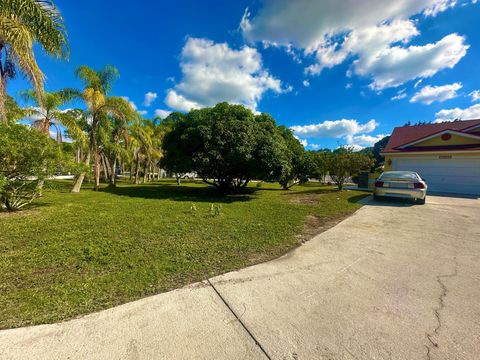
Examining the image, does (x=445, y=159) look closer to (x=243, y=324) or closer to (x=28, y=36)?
→ (x=243, y=324)

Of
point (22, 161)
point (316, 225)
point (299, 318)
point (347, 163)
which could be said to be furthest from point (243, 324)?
Result: point (347, 163)

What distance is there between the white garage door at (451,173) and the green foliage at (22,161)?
20015mm

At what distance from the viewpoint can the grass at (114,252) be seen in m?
2.52

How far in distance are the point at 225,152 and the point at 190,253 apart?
23.8 ft

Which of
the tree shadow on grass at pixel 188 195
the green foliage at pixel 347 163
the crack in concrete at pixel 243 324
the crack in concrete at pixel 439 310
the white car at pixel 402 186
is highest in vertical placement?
the green foliage at pixel 347 163

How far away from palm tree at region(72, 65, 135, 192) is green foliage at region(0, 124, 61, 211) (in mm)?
6448

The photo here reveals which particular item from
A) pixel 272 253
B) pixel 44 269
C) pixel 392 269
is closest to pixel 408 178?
pixel 392 269

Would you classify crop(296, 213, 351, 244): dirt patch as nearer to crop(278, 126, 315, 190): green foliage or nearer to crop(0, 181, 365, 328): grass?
crop(0, 181, 365, 328): grass

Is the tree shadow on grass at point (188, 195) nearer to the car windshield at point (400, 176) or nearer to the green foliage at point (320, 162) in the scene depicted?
the green foliage at point (320, 162)

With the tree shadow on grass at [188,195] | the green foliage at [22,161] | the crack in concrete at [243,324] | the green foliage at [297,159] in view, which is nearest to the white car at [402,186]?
the tree shadow on grass at [188,195]

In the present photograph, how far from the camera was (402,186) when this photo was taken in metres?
8.40

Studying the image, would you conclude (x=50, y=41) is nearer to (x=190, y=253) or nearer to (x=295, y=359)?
(x=190, y=253)

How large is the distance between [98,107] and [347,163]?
15628mm

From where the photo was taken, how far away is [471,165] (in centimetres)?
1291
